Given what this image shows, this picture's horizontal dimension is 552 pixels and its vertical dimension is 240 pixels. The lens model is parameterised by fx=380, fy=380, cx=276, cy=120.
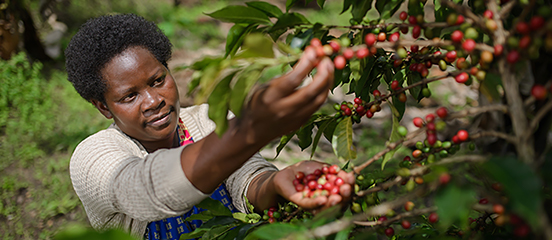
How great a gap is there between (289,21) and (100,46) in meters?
0.82

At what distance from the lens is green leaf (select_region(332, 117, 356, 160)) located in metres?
0.92

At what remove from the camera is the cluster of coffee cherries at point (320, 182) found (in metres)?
0.77

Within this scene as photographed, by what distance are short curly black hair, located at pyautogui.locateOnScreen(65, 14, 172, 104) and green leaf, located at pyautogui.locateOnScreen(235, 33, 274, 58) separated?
854mm

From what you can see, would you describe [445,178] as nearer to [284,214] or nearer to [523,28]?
[523,28]

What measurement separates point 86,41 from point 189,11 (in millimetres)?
5664

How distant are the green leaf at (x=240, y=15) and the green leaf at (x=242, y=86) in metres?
0.27

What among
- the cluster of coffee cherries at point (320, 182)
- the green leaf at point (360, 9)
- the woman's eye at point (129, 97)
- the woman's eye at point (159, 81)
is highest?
the green leaf at point (360, 9)

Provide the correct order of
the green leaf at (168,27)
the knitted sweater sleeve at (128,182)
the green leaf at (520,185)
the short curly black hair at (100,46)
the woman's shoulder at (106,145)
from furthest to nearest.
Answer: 1. the green leaf at (168,27)
2. the short curly black hair at (100,46)
3. the woman's shoulder at (106,145)
4. the knitted sweater sleeve at (128,182)
5. the green leaf at (520,185)

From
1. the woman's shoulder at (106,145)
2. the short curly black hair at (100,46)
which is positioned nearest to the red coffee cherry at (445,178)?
the woman's shoulder at (106,145)

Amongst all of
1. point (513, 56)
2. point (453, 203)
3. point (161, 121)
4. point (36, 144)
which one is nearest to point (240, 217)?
point (161, 121)

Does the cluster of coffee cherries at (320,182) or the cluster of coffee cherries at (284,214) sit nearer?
the cluster of coffee cherries at (320,182)

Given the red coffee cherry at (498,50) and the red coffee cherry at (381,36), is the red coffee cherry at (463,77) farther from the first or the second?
the red coffee cherry at (381,36)

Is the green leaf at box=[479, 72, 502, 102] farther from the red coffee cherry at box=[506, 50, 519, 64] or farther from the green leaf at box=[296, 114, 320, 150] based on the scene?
the green leaf at box=[296, 114, 320, 150]

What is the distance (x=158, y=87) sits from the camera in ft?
4.49
